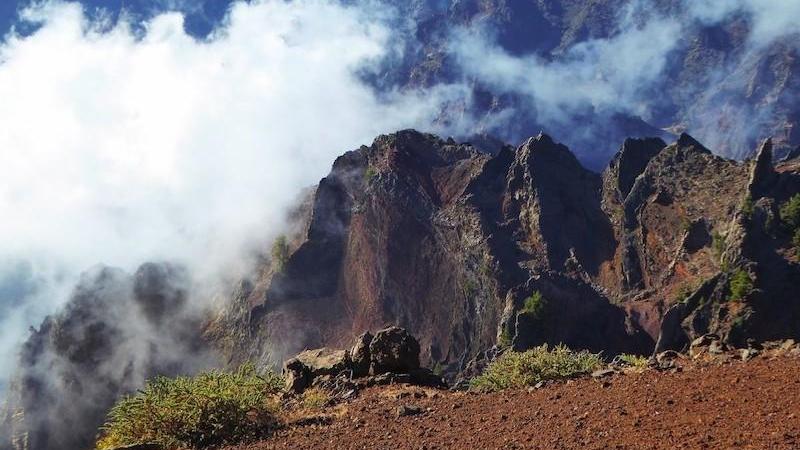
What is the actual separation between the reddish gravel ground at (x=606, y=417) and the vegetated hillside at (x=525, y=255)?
41.0m

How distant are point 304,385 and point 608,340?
46709 millimetres

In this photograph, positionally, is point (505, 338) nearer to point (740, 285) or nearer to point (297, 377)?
point (740, 285)

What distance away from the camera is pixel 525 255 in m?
70.8

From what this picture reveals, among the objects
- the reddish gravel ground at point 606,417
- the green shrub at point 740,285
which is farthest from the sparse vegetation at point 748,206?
the reddish gravel ground at point 606,417

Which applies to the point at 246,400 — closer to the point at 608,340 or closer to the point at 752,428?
the point at 752,428

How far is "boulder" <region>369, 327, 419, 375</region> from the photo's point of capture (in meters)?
20.1

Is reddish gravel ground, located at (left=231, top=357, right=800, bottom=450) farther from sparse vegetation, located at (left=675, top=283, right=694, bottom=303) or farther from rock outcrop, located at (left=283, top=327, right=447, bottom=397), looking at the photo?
sparse vegetation, located at (left=675, top=283, right=694, bottom=303)

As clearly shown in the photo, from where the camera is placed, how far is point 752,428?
9352mm

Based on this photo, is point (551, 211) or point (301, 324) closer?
point (551, 211)

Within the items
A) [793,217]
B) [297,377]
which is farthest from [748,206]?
[297,377]

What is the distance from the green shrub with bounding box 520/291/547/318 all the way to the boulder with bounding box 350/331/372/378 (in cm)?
4145

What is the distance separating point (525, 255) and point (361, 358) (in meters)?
51.8

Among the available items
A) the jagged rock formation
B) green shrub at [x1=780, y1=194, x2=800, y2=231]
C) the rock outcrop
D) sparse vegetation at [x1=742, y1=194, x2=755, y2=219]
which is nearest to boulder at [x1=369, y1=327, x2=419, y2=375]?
the rock outcrop

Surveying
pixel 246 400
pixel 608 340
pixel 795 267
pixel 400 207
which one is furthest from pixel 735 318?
pixel 246 400
